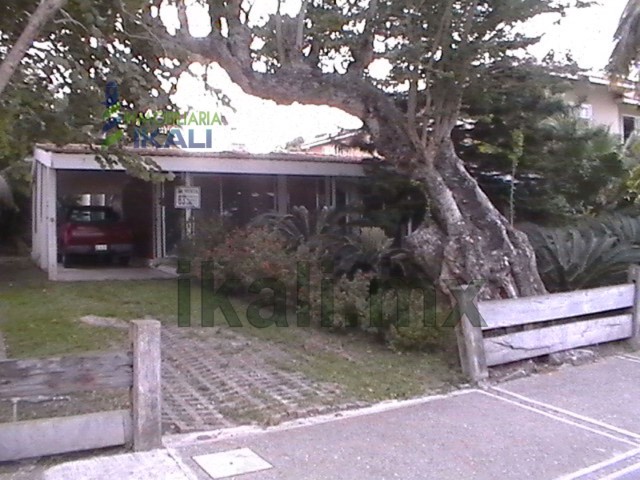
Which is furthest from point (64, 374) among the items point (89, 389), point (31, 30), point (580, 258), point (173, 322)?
point (580, 258)

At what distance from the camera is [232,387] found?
6.27m

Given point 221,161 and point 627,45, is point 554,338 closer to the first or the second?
point 221,161

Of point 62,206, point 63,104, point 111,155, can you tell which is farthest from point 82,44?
point 62,206

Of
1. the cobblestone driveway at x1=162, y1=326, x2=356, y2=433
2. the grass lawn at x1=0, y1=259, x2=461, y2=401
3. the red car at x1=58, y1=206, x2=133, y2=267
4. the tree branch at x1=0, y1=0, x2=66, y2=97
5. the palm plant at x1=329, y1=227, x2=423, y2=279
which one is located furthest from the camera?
the red car at x1=58, y1=206, x2=133, y2=267

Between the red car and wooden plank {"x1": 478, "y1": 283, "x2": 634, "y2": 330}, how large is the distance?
36.9 feet

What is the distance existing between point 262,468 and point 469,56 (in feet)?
23.2

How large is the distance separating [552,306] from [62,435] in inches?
219

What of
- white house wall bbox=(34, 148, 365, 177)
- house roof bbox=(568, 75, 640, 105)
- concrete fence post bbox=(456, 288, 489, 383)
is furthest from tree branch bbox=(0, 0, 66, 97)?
house roof bbox=(568, 75, 640, 105)

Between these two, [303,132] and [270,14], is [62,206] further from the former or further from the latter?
[303,132]

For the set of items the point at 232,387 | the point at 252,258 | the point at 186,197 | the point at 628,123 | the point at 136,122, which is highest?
the point at 628,123

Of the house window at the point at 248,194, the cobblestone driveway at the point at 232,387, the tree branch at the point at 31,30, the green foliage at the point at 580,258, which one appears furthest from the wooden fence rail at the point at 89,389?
the house window at the point at 248,194

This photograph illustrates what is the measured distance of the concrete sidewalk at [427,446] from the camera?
4.39 meters

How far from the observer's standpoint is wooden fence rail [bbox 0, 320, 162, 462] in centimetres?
430

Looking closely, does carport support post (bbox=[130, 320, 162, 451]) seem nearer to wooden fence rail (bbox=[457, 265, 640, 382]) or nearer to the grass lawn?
the grass lawn
